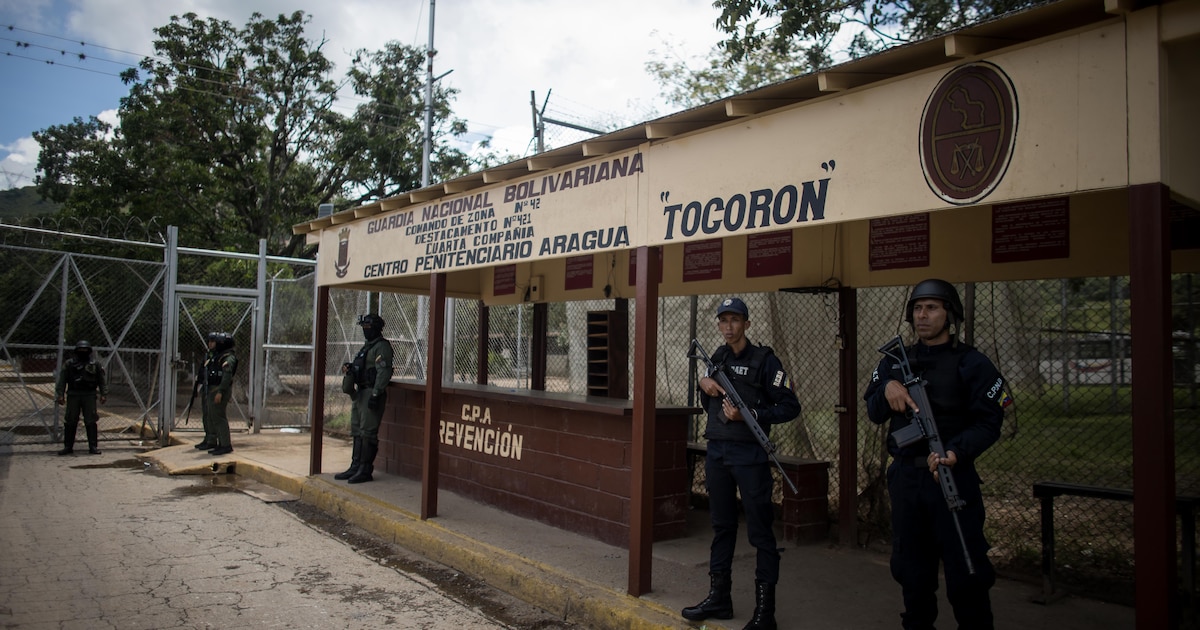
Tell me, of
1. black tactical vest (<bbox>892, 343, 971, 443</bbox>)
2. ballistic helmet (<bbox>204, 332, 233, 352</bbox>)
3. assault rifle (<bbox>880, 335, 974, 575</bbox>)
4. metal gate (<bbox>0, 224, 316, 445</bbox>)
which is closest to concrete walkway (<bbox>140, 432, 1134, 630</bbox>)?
assault rifle (<bbox>880, 335, 974, 575</bbox>)

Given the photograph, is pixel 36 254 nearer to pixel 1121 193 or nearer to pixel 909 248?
pixel 909 248

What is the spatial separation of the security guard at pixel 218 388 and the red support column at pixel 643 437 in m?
8.62

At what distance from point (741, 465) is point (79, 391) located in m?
10.9

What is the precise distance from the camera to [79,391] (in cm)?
1152

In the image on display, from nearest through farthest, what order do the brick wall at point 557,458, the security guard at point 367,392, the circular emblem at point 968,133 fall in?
the circular emblem at point 968,133, the brick wall at point 557,458, the security guard at point 367,392

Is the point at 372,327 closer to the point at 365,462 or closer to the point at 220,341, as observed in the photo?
the point at 365,462

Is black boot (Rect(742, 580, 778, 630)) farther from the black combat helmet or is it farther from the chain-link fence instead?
the chain-link fence

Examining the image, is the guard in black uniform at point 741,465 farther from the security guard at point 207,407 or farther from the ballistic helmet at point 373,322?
the security guard at point 207,407

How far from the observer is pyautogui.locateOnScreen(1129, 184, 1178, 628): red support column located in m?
2.90

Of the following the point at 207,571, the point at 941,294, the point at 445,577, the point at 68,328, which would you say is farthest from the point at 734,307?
the point at 68,328

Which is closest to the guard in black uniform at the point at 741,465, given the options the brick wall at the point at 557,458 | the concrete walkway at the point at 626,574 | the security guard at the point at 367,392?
the concrete walkway at the point at 626,574

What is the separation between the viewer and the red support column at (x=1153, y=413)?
114 inches

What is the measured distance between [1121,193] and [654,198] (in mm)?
3037

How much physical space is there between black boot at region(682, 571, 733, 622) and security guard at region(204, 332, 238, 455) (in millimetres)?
9213
